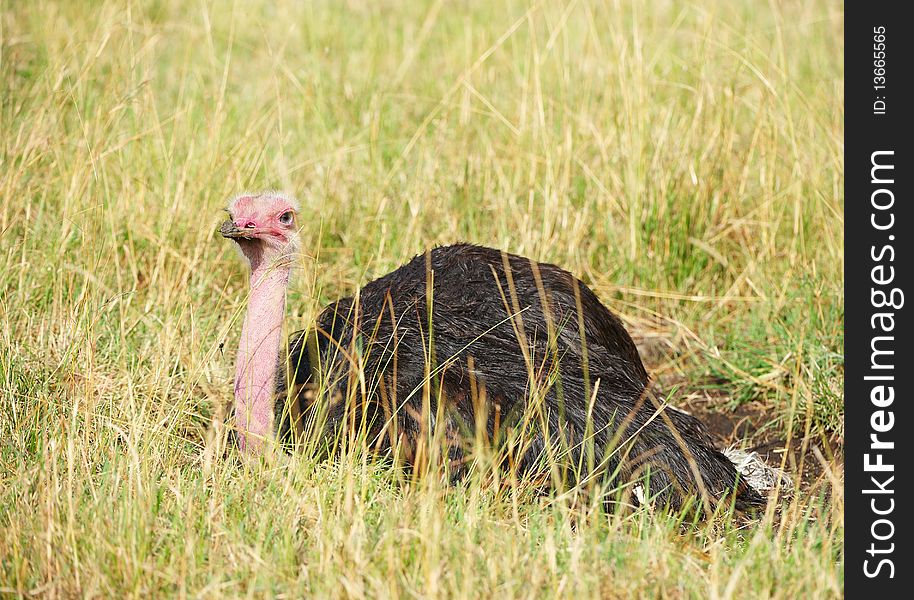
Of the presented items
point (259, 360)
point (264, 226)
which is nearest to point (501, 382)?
point (259, 360)

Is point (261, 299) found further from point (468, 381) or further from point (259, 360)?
point (468, 381)

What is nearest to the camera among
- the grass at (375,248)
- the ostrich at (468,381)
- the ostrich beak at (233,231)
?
the grass at (375,248)

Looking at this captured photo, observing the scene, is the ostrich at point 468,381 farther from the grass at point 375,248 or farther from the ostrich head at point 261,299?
the grass at point 375,248

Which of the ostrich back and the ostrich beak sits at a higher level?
the ostrich beak

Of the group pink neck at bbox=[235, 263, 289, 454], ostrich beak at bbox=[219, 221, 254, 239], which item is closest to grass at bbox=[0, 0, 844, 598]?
pink neck at bbox=[235, 263, 289, 454]

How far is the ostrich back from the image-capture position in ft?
13.4

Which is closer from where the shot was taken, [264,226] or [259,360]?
[259,360]

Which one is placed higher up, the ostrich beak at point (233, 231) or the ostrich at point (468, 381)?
the ostrich beak at point (233, 231)

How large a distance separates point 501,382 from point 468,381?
0.11 metres

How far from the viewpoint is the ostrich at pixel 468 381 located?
408 centimetres

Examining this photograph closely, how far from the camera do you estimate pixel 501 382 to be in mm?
4227

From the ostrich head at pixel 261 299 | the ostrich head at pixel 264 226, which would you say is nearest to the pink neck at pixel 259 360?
the ostrich head at pixel 261 299

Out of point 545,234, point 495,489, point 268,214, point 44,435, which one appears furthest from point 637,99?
point 44,435

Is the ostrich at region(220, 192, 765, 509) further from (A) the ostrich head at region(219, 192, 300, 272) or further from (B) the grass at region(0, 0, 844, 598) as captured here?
(B) the grass at region(0, 0, 844, 598)
